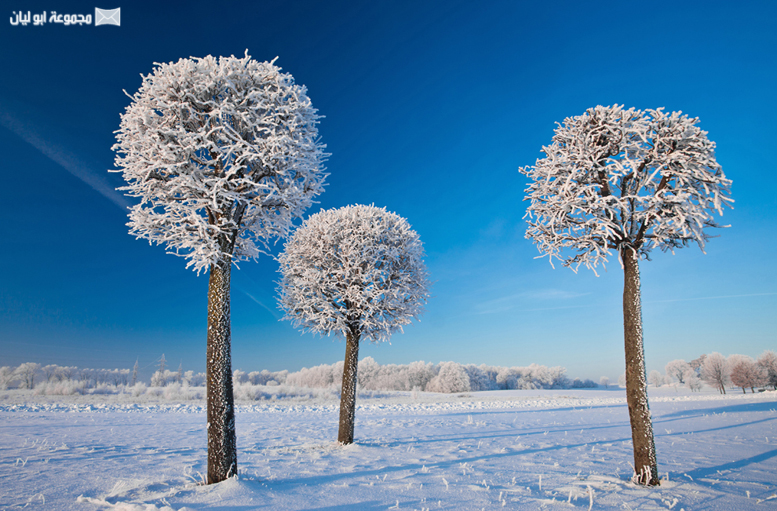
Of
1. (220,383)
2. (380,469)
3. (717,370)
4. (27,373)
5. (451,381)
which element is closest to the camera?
(220,383)

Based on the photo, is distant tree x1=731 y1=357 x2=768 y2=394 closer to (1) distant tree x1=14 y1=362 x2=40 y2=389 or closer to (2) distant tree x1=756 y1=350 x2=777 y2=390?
(2) distant tree x1=756 y1=350 x2=777 y2=390

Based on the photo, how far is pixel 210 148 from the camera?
8.52 metres

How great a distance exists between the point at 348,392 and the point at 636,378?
9.50 m

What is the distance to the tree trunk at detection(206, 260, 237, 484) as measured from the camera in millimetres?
7773

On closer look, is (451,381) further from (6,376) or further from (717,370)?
(6,376)

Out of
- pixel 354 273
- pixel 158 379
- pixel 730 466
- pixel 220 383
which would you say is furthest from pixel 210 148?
pixel 158 379

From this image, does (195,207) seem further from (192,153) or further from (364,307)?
(364,307)

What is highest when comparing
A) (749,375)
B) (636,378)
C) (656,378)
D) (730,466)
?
(636,378)

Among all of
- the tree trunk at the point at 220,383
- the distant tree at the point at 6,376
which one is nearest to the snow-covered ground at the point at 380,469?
the tree trunk at the point at 220,383

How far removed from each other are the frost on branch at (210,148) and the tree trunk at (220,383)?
699mm

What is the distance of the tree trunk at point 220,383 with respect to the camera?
7.77 m

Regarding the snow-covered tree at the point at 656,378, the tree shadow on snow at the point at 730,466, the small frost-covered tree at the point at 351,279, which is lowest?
the snow-covered tree at the point at 656,378

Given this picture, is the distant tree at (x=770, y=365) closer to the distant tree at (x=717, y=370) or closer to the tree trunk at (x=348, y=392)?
the distant tree at (x=717, y=370)

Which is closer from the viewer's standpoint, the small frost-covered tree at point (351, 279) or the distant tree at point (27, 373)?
the small frost-covered tree at point (351, 279)
